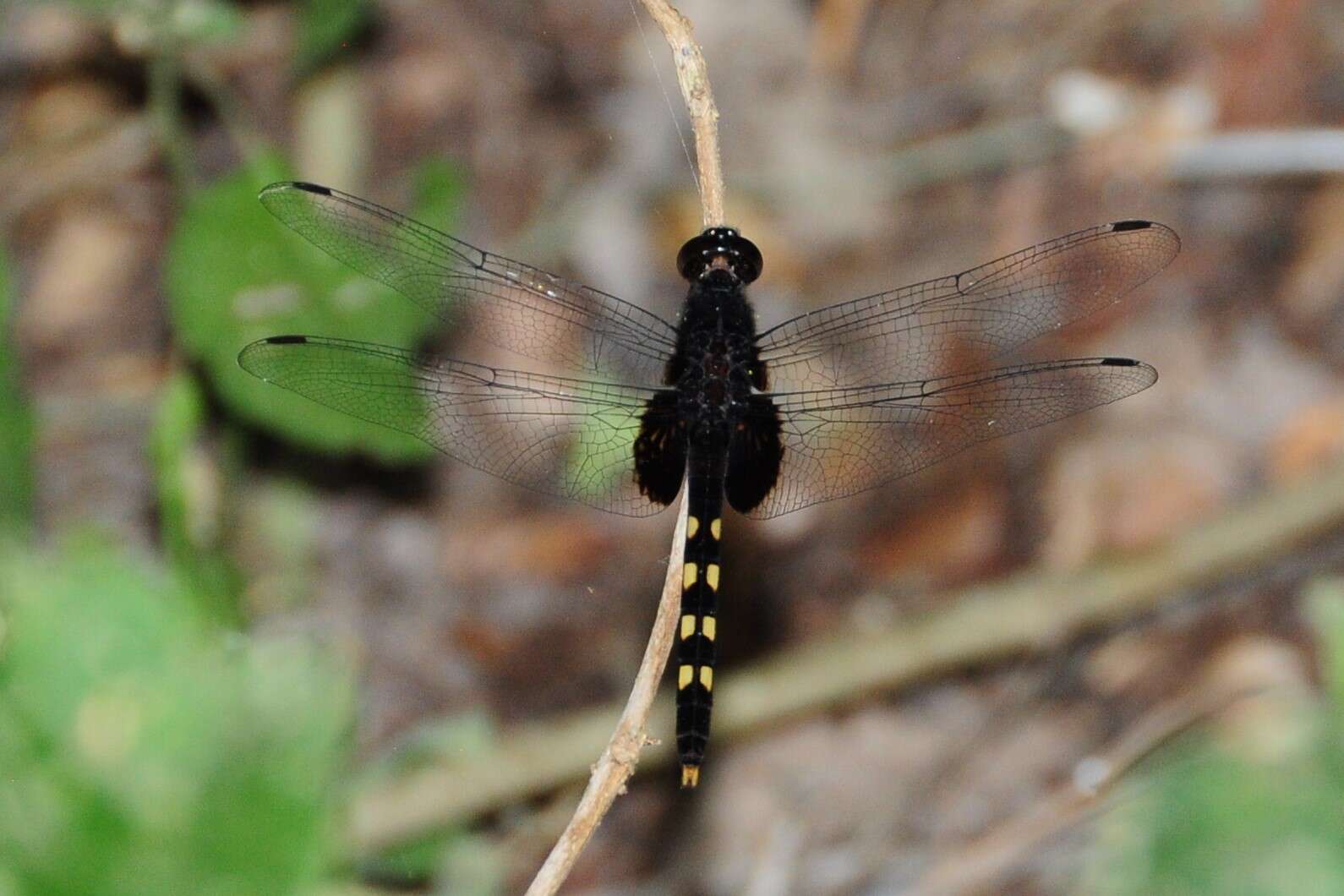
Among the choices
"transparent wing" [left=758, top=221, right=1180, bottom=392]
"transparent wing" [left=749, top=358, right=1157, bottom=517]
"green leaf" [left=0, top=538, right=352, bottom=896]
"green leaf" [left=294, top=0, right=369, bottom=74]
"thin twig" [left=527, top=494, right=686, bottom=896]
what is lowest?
"thin twig" [left=527, top=494, right=686, bottom=896]

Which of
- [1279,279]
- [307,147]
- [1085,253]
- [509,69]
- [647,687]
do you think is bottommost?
[647,687]

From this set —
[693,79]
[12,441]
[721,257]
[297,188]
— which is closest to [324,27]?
[12,441]

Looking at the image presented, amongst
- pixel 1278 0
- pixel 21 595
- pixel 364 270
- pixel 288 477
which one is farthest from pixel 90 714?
pixel 1278 0

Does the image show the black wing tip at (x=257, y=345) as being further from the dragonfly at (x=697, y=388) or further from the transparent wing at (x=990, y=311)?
the transparent wing at (x=990, y=311)

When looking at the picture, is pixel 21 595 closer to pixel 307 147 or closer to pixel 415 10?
pixel 307 147

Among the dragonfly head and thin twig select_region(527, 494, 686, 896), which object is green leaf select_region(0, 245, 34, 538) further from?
thin twig select_region(527, 494, 686, 896)

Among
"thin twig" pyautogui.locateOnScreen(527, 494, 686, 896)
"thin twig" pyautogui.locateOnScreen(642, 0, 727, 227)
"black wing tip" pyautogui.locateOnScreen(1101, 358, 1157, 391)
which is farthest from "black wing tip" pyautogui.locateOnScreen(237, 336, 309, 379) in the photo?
"black wing tip" pyautogui.locateOnScreen(1101, 358, 1157, 391)
